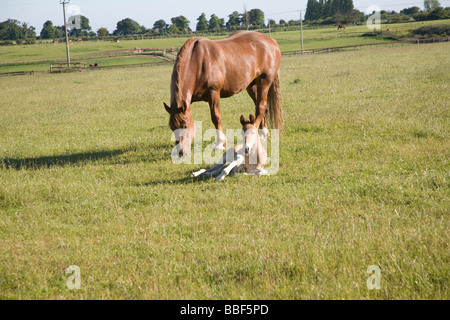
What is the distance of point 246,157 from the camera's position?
7.58m

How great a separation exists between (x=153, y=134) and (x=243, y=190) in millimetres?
5568

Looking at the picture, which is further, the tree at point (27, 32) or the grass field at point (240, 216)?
the tree at point (27, 32)

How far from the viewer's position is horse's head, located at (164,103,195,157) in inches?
293

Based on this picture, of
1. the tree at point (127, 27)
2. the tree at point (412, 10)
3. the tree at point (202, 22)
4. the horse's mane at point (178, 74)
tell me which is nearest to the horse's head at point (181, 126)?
the horse's mane at point (178, 74)

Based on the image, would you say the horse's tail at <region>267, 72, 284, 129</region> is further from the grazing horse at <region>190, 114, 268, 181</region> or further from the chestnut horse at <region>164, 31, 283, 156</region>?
the grazing horse at <region>190, 114, 268, 181</region>

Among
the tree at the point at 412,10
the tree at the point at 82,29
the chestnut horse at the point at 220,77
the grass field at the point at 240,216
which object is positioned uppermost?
the tree at the point at 82,29

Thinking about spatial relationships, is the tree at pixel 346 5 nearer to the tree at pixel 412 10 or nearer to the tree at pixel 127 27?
the tree at pixel 412 10

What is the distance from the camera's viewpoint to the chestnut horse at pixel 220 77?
7.65m

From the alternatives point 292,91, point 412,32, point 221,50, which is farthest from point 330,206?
point 412,32

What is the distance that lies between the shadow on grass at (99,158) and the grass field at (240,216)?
0.20ft

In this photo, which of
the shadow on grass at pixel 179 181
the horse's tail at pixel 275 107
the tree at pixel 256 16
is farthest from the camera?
the tree at pixel 256 16

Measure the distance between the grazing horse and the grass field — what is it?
0.98 ft

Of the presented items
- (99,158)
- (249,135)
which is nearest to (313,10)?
(99,158)
